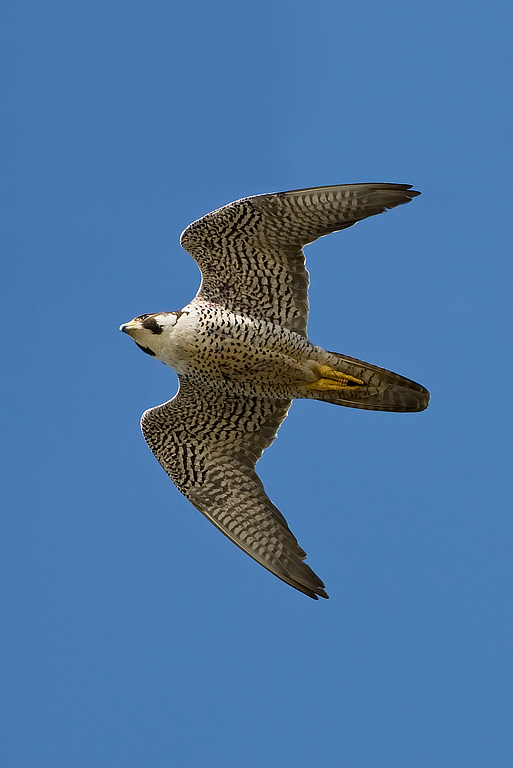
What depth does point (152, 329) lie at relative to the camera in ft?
36.9

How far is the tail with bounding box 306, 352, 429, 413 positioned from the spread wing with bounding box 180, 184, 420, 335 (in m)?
0.61

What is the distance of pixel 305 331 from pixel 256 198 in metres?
1.40

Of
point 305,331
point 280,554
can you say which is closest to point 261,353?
point 305,331

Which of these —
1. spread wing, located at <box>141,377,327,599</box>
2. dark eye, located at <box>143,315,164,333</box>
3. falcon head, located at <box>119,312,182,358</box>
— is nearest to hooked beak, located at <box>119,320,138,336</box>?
falcon head, located at <box>119,312,182,358</box>

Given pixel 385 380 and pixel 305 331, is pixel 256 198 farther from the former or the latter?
pixel 385 380

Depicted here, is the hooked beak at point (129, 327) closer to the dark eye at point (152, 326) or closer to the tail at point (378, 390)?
the dark eye at point (152, 326)

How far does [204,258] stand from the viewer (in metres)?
11.4

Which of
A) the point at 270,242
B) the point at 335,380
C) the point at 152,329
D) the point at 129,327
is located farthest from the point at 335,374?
the point at 129,327

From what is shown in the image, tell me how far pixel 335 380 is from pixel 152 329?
6.00ft

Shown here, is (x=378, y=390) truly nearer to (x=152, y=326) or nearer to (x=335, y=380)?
(x=335, y=380)

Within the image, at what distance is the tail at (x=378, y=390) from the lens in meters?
Answer: 11.0

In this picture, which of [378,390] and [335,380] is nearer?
[378,390]

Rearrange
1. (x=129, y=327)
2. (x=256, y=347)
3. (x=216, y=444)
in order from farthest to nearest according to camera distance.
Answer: (x=216, y=444), (x=129, y=327), (x=256, y=347)

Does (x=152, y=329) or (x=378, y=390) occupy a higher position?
(x=378, y=390)
